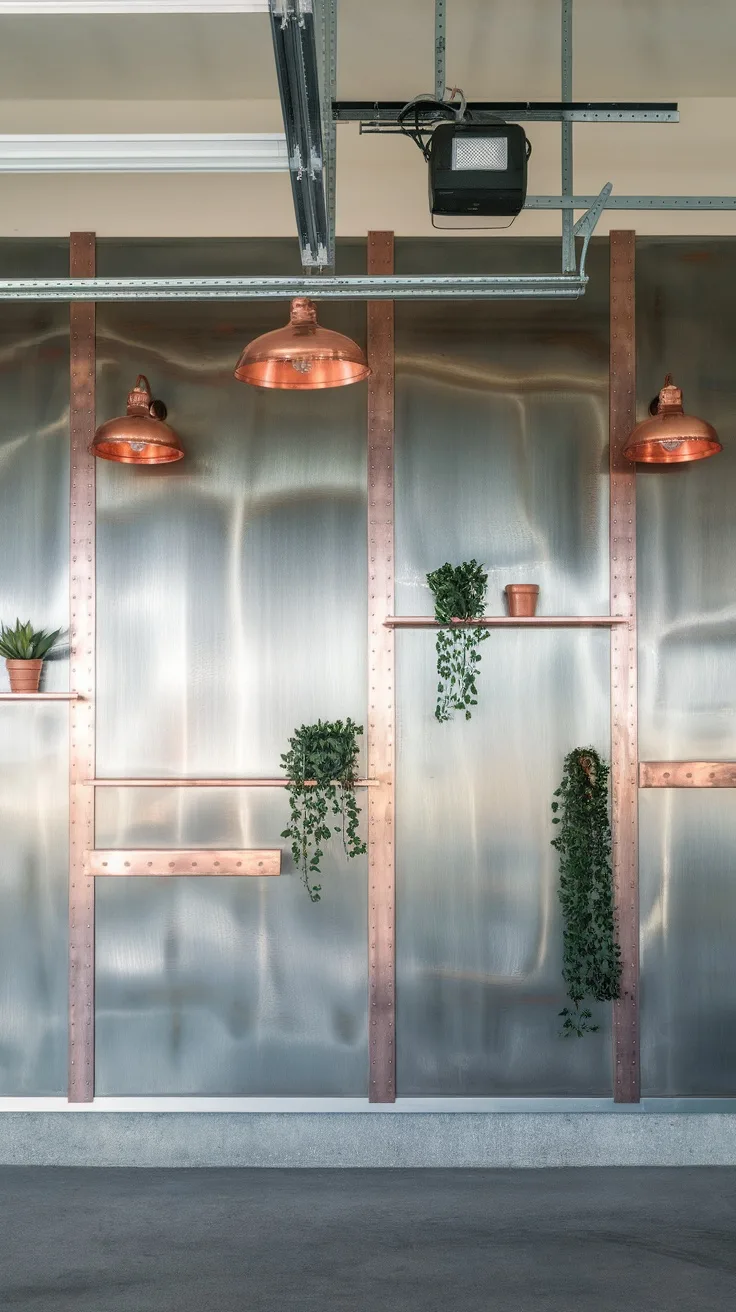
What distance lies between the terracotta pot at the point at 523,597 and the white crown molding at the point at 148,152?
6.34 feet

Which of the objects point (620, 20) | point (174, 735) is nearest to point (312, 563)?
point (174, 735)

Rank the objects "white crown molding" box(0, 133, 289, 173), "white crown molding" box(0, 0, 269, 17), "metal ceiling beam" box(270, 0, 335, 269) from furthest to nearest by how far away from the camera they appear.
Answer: "white crown molding" box(0, 133, 289, 173) < "metal ceiling beam" box(270, 0, 335, 269) < "white crown molding" box(0, 0, 269, 17)

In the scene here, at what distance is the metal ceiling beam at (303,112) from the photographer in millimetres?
2426

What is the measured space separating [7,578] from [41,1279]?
2595 millimetres

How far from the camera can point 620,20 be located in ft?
13.5

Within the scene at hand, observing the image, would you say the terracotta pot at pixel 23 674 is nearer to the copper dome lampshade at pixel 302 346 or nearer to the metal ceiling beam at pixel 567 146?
the copper dome lampshade at pixel 302 346

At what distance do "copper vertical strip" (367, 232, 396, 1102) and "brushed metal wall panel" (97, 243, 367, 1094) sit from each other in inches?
2.1

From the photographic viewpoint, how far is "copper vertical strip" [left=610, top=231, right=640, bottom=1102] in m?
4.36

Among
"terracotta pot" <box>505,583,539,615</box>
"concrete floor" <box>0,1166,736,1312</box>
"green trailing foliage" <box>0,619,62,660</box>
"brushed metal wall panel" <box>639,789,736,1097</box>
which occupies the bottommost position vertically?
"concrete floor" <box>0,1166,736,1312</box>

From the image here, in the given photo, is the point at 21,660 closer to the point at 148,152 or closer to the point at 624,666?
the point at 148,152

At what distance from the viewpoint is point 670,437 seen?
3.98 m

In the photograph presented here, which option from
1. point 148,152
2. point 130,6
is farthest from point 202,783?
point 130,6

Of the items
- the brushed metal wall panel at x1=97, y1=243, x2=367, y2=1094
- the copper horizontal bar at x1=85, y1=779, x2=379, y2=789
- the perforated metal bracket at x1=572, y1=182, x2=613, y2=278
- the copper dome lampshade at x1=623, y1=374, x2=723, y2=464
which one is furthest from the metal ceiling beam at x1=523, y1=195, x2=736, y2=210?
the copper horizontal bar at x1=85, y1=779, x2=379, y2=789

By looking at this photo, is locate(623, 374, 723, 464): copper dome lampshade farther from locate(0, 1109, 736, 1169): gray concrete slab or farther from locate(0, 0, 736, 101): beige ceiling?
locate(0, 1109, 736, 1169): gray concrete slab
